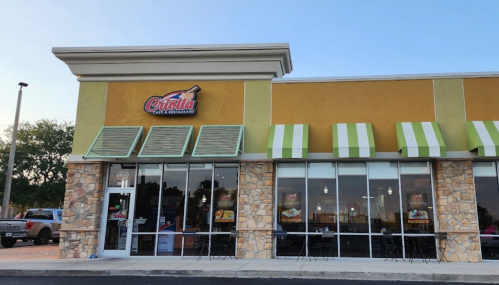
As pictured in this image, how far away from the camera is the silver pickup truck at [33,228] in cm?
1786

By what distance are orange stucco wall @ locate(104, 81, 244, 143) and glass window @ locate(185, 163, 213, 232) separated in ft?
3.99

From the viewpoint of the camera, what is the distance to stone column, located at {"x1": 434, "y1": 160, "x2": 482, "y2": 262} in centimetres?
A: 1208

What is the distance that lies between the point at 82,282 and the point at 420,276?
800 cm

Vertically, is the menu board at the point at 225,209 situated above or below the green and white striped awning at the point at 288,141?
below

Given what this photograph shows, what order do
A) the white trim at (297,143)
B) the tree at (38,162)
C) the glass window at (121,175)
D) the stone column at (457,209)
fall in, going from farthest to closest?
the tree at (38,162) < the glass window at (121,175) < the white trim at (297,143) < the stone column at (457,209)

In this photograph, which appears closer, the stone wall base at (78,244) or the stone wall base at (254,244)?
the stone wall base at (254,244)

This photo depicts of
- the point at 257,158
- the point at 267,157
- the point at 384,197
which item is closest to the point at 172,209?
the point at 257,158

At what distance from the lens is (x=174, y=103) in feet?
46.1

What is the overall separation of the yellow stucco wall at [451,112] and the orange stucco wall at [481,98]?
19 cm

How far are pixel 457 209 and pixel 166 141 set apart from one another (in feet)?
31.3

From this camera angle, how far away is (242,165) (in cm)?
1346

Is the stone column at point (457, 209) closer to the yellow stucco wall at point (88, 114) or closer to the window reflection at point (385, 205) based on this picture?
the window reflection at point (385, 205)

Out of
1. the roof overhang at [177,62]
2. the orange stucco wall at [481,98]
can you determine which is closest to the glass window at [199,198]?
the roof overhang at [177,62]

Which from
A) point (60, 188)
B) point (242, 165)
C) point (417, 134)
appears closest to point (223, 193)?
point (242, 165)
